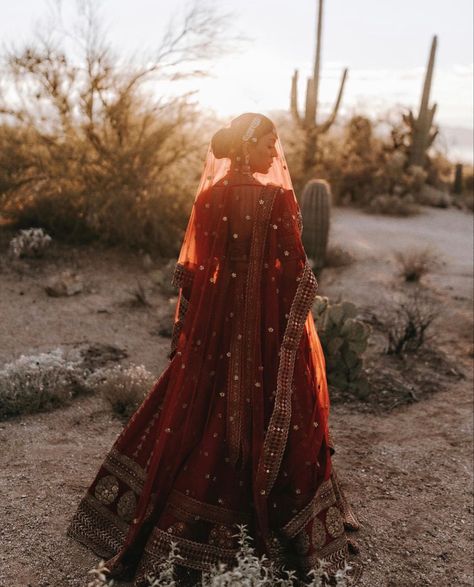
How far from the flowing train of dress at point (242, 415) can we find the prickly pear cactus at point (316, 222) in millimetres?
6387

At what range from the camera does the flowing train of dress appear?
296 centimetres

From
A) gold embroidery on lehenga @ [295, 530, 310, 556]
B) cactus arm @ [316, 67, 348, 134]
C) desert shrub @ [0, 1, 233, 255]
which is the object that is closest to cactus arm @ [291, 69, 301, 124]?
cactus arm @ [316, 67, 348, 134]

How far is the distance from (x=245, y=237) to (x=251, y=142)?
1.36ft

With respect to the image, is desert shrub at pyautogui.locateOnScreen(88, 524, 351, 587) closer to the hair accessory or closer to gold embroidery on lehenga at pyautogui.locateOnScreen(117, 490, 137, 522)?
gold embroidery on lehenga at pyautogui.locateOnScreen(117, 490, 137, 522)

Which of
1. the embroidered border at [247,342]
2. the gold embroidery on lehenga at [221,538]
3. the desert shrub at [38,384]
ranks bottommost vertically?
the desert shrub at [38,384]

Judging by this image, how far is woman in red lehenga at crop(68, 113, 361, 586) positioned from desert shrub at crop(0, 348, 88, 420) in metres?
2.00

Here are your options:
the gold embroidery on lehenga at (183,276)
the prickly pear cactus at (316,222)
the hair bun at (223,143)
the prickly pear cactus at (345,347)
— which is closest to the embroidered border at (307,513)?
the gold embroidery on lehenga at (183,276)

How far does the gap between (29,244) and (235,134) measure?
6412 millimetres

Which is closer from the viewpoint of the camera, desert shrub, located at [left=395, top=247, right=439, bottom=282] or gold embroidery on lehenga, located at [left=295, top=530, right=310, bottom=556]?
gold embroidery on lehenga, located at [left=295, top=530, right=310, bottom=556]

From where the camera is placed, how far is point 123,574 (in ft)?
9.85

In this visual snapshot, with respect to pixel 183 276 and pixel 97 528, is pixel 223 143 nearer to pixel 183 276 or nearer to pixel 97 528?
pixel 183 276

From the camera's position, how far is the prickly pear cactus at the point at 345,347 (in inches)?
213

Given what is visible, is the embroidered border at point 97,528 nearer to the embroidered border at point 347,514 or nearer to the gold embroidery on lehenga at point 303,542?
the gold embroidery on lehenga at point 303,542

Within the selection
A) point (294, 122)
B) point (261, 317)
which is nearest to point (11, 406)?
point (261, 317)
